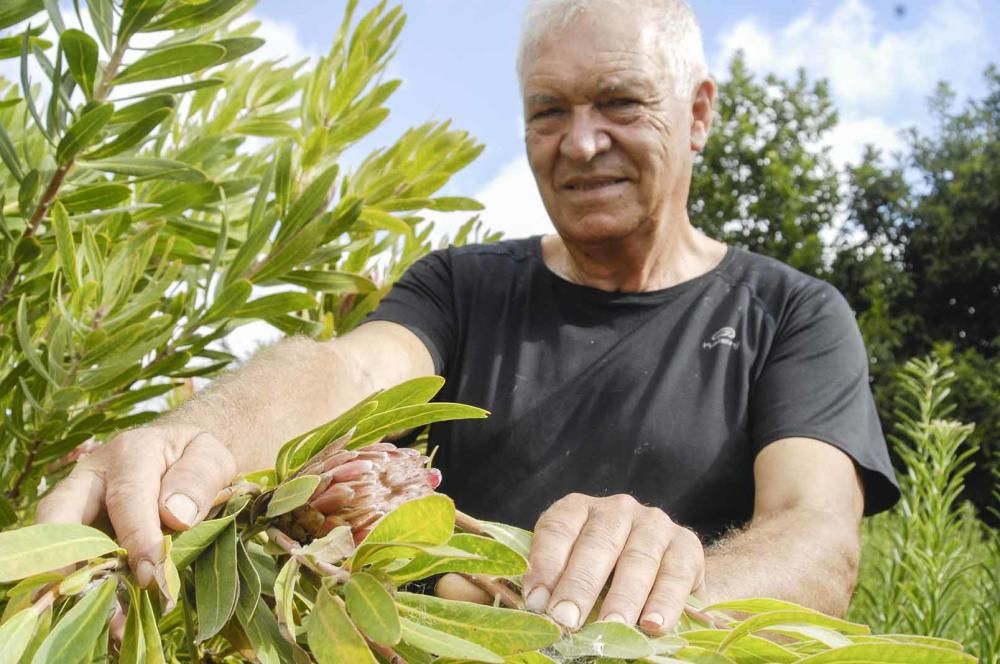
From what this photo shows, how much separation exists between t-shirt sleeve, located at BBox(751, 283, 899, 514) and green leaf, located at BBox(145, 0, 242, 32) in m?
1.42

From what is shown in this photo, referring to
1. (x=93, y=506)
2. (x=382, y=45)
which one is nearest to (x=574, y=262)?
(x=382, y=45)

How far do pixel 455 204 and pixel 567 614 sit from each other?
60.3 inches

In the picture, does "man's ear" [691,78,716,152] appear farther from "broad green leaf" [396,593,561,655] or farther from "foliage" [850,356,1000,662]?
"broad green leaf" [396,593,561,655]

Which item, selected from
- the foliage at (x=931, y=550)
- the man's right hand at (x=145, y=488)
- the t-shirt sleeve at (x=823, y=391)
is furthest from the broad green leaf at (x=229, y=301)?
the foliage at (x=931, y=550)

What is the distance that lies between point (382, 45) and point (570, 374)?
3.07ft

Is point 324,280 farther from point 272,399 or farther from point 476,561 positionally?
point 476,561

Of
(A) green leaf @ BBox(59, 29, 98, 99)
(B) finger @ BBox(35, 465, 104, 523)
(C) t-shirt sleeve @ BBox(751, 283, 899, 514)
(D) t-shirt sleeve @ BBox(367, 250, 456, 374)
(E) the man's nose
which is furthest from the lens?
(E) the man's nose

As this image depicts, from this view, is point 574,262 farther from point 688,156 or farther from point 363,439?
point 363,439

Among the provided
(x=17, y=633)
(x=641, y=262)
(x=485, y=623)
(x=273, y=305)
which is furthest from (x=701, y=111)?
(x=17, y=633)

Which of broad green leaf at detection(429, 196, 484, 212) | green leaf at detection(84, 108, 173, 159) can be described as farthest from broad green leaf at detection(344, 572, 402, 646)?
broad green leaf at detection(429, 196, 484, 212)

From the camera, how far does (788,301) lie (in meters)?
2.42

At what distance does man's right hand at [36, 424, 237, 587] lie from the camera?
702 mm

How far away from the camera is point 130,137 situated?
1.39 m

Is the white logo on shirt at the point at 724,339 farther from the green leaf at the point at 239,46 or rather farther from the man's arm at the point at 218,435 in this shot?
the green leaf at the point at 239,46
